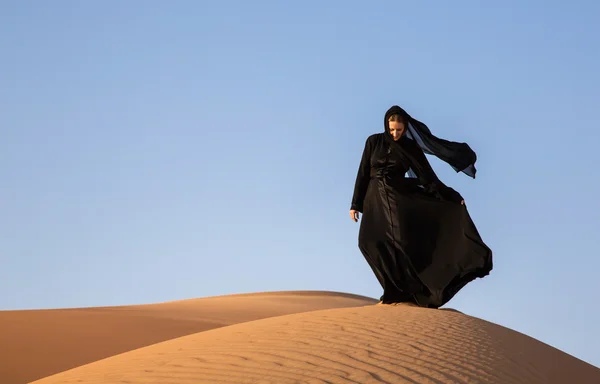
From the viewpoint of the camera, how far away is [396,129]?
10328mm

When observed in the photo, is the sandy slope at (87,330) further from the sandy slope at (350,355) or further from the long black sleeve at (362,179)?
the sandy slope at (350,355)

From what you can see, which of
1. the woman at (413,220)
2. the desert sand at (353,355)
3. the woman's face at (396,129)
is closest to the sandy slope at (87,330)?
the desert sand at (353,355)

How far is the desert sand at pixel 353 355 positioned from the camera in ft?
21.4

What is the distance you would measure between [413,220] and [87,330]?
20.5ft

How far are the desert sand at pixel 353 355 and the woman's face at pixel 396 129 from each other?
5.79 feet

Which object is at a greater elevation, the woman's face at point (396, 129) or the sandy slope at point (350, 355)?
the woman's face at point (396, 129)

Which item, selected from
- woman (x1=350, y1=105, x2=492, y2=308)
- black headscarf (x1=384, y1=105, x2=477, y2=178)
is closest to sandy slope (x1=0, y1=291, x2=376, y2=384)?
woman (x1=350, y1=105, x2=492, y2=308)

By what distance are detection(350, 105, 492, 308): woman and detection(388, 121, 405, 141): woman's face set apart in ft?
0.03

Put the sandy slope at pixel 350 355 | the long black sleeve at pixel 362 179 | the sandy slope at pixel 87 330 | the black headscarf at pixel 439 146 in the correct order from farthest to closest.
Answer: the sandy slope at pixel 87 330 < the long black sleeve at pixel 362 179 < the black headscarf at pixel 439 146 < the sandy slope at pixel 350 355

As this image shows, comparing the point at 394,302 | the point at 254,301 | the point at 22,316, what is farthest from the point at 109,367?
the point at 254,301

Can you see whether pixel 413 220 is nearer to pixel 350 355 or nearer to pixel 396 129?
pixel 396 129

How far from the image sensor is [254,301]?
2311cm

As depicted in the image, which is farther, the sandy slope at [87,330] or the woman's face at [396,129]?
the sandy slope at [87,330]

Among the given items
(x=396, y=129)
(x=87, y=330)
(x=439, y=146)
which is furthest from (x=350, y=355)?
(x=87, y=330)
